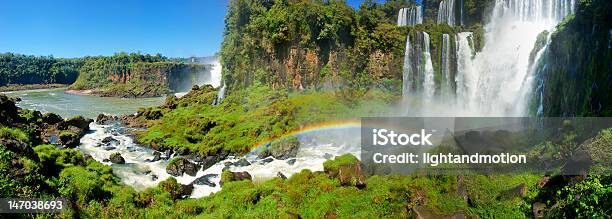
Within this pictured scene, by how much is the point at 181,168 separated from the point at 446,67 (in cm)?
2469

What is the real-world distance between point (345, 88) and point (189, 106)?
2097cm

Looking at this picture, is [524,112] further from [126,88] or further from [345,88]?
[126,88]

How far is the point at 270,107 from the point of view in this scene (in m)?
37.6

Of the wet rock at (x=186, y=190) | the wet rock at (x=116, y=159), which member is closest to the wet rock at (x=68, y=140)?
the wet rock at (x=116, y=159)

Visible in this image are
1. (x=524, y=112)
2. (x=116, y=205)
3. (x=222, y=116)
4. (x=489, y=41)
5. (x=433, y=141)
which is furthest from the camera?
(x=222, y=116)

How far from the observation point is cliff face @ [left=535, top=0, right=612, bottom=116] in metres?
17.8

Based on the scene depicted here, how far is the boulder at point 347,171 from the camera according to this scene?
1776cm

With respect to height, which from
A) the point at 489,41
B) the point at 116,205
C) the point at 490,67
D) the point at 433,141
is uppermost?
the point at 489,41

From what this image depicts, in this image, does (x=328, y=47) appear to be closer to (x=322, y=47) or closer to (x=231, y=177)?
(x=322, y=47)

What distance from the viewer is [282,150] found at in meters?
29.3

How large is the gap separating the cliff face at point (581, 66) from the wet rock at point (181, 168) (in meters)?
20.6

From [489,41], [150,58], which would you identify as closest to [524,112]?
[489,41]

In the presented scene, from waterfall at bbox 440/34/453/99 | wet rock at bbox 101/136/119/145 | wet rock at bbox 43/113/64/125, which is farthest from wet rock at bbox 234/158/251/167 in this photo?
wet rock at bbox 43/113/64/125

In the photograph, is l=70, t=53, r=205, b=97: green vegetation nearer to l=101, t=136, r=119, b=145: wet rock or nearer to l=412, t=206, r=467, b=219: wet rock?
l=101, t=136, r=119, b=145: wet rock
